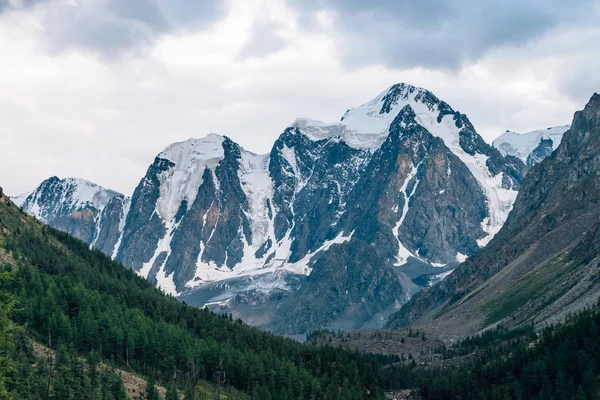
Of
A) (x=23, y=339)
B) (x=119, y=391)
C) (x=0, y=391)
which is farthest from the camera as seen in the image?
(x=23, y=339)

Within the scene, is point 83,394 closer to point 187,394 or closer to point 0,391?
point 187,394

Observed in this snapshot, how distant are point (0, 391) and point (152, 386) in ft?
305

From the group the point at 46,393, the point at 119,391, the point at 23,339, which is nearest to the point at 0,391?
the point at 46,393

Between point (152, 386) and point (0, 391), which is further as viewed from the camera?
point (152, 386)

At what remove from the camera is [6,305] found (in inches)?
3922

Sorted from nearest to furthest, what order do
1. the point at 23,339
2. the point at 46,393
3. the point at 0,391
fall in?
the point at 0,391 → the point at 46,393 → the point at 23,339

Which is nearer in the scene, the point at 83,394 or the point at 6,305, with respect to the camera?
the point at 6,305

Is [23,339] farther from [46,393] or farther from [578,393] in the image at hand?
[578,393]

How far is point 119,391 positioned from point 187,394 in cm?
2004


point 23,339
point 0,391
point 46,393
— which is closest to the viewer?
point 0,391

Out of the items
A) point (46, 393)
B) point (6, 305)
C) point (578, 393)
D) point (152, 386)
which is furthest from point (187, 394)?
point (6, 305)

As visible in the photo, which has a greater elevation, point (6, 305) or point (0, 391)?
point (6, 305)

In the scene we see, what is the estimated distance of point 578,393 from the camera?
19875 centimetres

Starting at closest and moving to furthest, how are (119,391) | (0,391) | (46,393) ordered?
(0,391)
(46,393)
(119,391)
